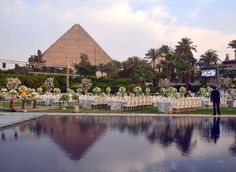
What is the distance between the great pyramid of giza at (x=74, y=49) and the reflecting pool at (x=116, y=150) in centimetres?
9536

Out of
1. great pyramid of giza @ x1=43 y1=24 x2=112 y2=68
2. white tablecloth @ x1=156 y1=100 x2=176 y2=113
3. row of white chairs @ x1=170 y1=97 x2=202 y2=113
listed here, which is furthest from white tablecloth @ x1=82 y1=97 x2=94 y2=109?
great pyramid of giza @ x1=43 y1=24 x2=112 y2=68

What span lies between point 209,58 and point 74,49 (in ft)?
190

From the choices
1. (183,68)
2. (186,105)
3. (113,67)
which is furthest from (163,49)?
(186,105)

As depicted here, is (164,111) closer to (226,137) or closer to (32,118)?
(32,118)

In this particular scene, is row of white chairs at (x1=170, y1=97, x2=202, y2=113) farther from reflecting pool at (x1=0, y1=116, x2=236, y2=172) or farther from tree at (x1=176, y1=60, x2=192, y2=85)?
tree at (x1=176, y1=60, x2=192, y2=85)

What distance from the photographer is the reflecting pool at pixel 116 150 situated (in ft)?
18.7

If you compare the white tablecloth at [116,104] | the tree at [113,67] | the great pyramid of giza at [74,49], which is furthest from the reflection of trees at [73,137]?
the great pyramid of giza at [74,49]

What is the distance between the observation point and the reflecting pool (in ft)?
18.7

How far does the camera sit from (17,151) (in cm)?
713

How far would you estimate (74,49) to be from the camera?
362ft

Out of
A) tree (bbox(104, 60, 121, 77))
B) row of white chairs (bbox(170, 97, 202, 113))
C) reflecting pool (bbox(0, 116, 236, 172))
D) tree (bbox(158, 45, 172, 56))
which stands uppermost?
tree (bbox(158, 45, 172, 56))

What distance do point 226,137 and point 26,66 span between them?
56227mm

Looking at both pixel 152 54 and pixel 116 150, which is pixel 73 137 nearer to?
pixel 116 150

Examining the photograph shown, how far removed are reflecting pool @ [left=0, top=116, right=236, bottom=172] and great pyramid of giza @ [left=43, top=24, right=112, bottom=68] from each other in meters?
95.4
